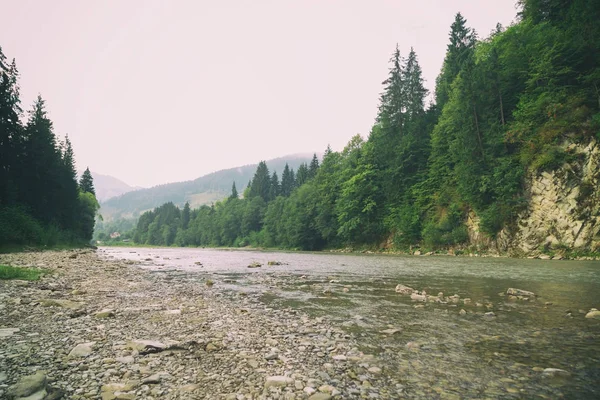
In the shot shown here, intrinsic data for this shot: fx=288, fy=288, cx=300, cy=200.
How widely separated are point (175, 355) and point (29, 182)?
47909 mm

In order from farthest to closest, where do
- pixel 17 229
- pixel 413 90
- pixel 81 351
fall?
pixel 413 90
pixel 17 229
pixel 81 351

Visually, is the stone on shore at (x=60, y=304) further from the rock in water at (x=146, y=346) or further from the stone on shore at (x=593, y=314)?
the stone on shore at (x=593, y=314)

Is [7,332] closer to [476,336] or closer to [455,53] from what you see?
[476,336]

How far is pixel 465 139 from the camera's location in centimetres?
3734

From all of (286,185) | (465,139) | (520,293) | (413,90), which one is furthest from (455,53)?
(286,185)

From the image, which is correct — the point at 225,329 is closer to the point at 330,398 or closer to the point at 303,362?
the point at 303,362

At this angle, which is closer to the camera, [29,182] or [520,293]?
[520,293]

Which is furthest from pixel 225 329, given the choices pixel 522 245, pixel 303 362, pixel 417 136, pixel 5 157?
pixel 417 136

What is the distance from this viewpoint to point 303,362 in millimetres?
4516

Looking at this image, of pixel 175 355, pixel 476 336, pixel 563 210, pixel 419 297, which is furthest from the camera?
pixel 563 210

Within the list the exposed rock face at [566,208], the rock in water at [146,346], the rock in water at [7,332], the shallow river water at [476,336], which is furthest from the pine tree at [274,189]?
the rock in water at [146,346]

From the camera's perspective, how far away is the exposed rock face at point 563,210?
25.0m

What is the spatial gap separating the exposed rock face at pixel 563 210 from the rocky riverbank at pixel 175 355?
3005cm

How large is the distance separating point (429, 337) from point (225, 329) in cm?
423
